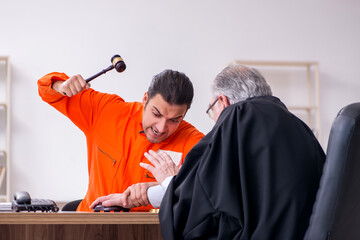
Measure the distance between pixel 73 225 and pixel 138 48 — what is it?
3.37 m

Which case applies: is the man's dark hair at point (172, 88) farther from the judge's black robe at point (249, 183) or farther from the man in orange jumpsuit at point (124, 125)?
the judge's black robe at point (249, 183)

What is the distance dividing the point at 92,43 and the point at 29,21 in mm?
573

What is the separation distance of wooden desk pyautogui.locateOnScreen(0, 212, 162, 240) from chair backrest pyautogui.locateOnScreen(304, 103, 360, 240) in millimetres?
483

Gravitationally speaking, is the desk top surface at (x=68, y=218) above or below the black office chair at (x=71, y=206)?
above

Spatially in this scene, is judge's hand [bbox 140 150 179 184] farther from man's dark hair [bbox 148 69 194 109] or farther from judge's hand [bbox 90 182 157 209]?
man's dark hair [bbox 148 69 194 109]

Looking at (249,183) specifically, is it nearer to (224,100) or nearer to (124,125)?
(224,100)

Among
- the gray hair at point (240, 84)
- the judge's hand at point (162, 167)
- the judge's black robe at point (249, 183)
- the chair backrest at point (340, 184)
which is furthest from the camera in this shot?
the judge's hand at point (162, 167)

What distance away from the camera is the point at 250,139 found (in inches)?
55.8

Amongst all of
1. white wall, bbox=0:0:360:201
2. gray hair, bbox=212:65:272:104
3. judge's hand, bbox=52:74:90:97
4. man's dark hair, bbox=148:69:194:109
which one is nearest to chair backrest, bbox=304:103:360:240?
gray hair, bbox=212:65:272:104

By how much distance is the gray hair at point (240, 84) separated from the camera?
1679mm

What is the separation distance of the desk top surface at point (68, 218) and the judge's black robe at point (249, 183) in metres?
0.10

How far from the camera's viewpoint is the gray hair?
1.68m

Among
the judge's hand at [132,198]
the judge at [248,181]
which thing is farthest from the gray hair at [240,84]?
the judge's hand at [132,198]

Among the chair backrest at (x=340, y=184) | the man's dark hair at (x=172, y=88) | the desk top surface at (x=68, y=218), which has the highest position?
the man's dark hair at (x=172, y=88)
